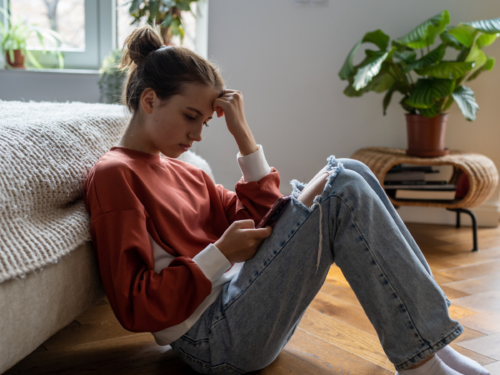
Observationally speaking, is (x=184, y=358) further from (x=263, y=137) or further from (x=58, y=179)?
(x=263, y=137)

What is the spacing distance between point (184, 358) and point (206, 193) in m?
0.38

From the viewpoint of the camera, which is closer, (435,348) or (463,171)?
(435,348)

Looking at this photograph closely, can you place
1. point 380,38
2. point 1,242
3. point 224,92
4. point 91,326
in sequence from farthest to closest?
point 380,38 → point 91,326 → point 224,92 → point 1,242

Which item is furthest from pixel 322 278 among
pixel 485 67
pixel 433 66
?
pixel 485 67

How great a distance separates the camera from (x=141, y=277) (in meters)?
0.85

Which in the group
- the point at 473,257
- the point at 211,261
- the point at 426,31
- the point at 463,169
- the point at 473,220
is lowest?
the point at 473,257

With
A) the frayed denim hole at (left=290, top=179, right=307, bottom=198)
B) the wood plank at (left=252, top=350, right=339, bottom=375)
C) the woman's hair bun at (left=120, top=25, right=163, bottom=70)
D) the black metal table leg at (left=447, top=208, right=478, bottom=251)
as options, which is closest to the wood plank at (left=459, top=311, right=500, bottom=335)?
the wood plank at (left=252, top=350, right=339, bottom=375)

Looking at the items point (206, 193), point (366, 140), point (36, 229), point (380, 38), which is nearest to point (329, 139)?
point (366, 140)

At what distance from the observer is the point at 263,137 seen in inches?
106

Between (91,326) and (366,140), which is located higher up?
(366,140)

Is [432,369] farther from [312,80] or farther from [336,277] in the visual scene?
[312,80]

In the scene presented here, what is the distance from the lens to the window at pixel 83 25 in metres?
2.80

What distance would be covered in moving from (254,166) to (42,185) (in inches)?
18.3

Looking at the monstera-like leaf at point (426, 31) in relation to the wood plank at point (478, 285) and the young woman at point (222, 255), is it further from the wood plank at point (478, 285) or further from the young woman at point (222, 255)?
the young woman at point (222, 255)
